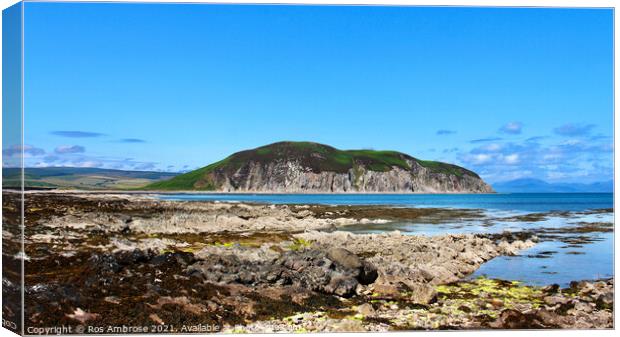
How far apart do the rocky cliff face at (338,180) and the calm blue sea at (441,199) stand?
205 mm

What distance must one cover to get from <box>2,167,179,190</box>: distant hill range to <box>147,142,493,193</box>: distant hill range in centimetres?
46

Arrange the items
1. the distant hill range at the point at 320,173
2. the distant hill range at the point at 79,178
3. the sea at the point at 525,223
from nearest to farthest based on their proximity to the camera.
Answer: the distant hill range at the point at 79,178 → the sea at the point at 525,223 → the distant hill range at the point at 320,173

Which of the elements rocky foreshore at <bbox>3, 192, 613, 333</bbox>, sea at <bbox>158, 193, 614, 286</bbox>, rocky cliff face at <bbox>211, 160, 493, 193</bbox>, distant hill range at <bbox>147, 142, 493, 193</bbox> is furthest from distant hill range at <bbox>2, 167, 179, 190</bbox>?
rocky cliff face at <bbox>211, 160, 493, 193</bbox>

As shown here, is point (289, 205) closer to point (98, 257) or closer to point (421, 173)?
point (421, 173)

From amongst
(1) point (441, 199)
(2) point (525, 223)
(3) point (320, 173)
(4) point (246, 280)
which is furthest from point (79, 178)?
(2) point (525, 223)

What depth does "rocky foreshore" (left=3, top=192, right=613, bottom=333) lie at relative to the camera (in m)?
10.4

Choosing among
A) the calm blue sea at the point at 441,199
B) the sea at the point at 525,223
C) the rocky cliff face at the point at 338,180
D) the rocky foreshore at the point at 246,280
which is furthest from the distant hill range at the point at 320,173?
the rocky foreshore at the point at 246,280

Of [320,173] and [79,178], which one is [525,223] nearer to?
[320,173]

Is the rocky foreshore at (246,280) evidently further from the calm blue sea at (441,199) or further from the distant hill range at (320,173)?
the distant hill range at (320,173)

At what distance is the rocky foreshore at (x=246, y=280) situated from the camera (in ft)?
34.3

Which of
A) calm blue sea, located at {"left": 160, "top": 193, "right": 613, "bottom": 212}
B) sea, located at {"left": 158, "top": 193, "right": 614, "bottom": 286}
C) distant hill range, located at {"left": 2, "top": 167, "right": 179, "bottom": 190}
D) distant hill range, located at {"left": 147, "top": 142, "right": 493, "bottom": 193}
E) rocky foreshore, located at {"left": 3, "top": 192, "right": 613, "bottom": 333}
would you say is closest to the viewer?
distant hill range, located at {"left": 2, "top": 167, "right": 179, "bottom": 190}

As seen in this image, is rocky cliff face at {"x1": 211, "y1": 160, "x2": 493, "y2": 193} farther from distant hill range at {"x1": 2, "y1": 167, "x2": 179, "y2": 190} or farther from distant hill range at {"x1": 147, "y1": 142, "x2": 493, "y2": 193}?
distant hill range at {"x1": 2, "y1": 167, "x2": 179, "y2": 190}

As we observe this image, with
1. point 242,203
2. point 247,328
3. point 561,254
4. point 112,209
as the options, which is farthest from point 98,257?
point 561,254

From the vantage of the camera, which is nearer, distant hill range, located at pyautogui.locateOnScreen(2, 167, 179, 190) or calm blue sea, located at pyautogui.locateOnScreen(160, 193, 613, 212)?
distant hill range, located at pyautogui.locateOnScreen(2, 167, 179, 190)
